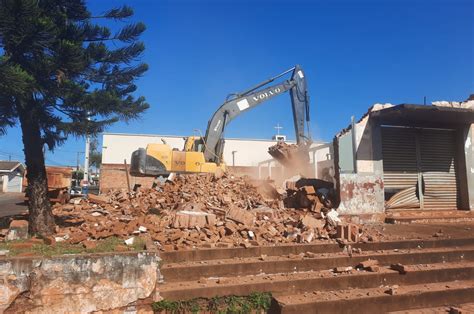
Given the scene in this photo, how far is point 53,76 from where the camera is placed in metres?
5.40

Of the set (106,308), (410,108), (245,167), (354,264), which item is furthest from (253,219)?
(245,167)

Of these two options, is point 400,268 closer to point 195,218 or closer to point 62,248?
point 195,218

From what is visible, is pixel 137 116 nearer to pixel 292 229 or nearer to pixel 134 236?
pixel 134 236

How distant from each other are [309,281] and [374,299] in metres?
0.90

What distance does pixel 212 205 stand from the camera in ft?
29.0

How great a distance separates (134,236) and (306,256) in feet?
9.65

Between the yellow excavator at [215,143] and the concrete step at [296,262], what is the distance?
265 inches

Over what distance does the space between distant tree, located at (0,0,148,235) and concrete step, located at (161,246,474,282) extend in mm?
2562

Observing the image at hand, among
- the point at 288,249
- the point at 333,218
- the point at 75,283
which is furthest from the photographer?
the point at 333,218

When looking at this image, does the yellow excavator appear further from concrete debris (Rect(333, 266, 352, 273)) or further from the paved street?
concrete debris (Rect(333, 266, 352, 273))

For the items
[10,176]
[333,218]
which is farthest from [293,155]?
[10,176]

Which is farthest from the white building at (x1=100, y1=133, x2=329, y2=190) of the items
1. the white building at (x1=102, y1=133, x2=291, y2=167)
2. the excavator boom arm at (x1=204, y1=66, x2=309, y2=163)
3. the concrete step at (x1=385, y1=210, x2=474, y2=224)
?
the concrete step at (x1=385, y1=210, x2=474, y2=224)

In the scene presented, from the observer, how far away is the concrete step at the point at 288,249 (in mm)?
5562

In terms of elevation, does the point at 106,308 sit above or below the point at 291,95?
below
